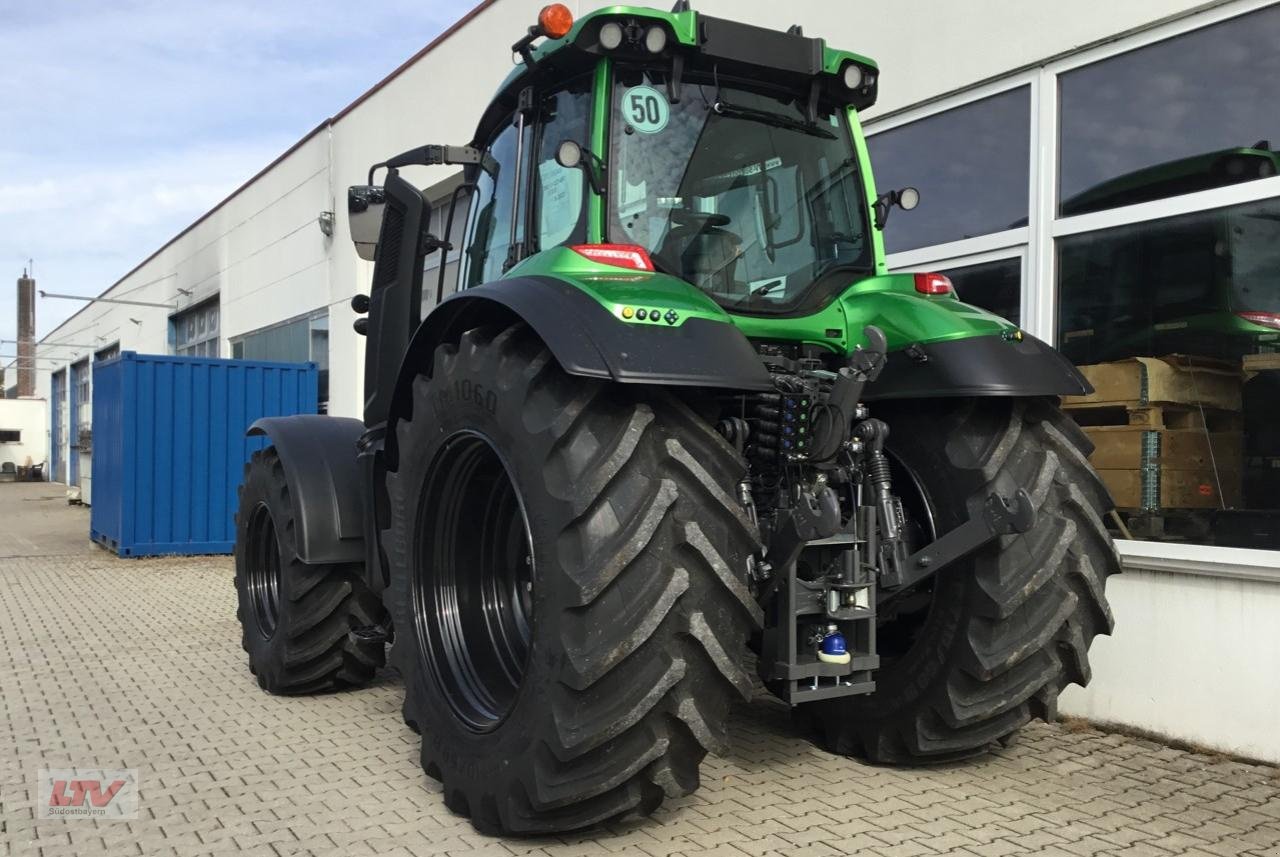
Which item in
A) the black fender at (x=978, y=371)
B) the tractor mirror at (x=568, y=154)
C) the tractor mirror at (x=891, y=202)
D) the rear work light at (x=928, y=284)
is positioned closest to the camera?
the tractor mirror at (x=568, y=154)

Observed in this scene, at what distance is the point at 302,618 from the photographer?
528 cm

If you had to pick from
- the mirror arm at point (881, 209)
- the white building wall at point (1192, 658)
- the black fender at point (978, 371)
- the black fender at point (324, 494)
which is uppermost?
the mirror arm at point (881, 209)

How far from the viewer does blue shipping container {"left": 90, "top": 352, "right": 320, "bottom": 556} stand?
1209 cm

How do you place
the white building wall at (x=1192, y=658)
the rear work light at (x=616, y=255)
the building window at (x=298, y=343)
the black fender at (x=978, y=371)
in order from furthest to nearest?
the building window at (x=298, y=343)
the white building wall at (x=1192, y=658)
the black fender at (x=978, y=371)
the rear work light at (x=616, y=255)

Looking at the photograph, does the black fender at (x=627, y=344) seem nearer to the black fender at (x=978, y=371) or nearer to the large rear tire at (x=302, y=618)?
the black fender at (x=978, y=371)

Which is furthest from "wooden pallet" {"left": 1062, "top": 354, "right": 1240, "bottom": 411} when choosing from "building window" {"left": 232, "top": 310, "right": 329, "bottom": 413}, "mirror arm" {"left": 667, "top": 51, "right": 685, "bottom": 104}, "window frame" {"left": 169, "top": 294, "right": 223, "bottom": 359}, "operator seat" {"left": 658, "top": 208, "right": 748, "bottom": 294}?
"window frame" {"left": 169, "top": 294, "right": 223, "bottom": 359}

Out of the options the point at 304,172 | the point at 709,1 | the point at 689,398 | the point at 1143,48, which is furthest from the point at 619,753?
the point at 304,172

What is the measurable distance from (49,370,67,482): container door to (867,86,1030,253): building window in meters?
33.0

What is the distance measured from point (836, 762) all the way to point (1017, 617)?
1060 millimetres

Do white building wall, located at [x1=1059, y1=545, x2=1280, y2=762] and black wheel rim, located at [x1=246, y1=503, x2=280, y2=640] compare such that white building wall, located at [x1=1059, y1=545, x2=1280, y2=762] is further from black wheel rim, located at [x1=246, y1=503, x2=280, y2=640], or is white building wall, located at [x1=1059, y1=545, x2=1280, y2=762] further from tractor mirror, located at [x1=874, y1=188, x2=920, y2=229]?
black wheel rim, located at [x1=246, y1=503, x2=280, y2=640]

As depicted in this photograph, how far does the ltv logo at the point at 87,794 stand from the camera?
379 centimetres

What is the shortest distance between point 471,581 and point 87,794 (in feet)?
5.37

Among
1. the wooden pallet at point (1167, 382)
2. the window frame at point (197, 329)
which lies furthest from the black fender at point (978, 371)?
the window frame at point (197, 329)

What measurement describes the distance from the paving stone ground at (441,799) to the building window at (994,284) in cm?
225
